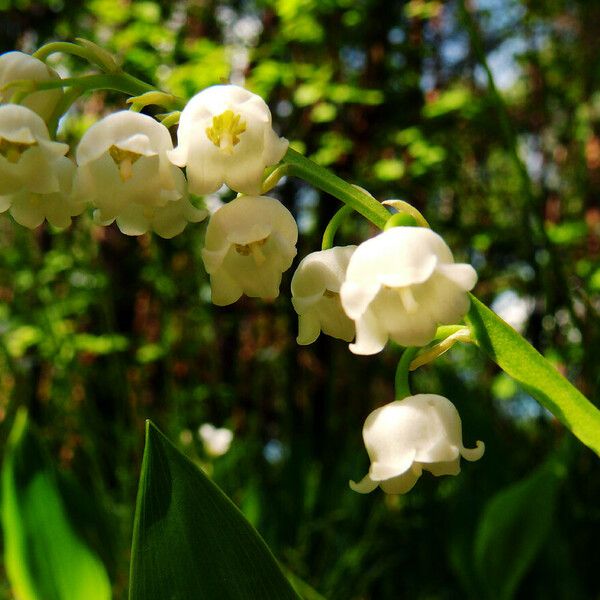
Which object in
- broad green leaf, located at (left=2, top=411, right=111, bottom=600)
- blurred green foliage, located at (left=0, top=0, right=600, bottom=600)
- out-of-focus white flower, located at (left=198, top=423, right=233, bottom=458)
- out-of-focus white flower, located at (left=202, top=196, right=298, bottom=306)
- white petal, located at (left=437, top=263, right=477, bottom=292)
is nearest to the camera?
white petal, located at (left=437, top=263, right=477, bottom=292)

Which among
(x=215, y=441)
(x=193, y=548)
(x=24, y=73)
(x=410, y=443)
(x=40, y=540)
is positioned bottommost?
(x=215, y=441)

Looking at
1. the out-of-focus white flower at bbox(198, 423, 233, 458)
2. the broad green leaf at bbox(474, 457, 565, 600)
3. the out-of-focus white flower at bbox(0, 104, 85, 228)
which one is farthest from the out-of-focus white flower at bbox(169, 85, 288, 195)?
the out-of-focus white flower at bbox(198, 423, 233, 458)

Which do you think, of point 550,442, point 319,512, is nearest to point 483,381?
point 550,442

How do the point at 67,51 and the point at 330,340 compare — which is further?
the point at 330,340

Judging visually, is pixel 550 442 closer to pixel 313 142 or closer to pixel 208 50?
pixel 313 142

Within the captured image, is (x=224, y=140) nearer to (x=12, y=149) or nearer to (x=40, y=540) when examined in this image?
(x=12, y=149)

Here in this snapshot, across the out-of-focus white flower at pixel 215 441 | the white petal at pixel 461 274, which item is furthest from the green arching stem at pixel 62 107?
the out-of-focus white flower at pixel 215 441

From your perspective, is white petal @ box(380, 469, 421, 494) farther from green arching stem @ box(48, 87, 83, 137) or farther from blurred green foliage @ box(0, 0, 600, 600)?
blurred green foliage @ box(0, 0, 600, 600)

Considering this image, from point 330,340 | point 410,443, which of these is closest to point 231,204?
point 410,443

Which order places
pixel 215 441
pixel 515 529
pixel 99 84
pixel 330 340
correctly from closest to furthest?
pixel 99 84
pixel 515 529
pixel 215 441
pixel 330 340
